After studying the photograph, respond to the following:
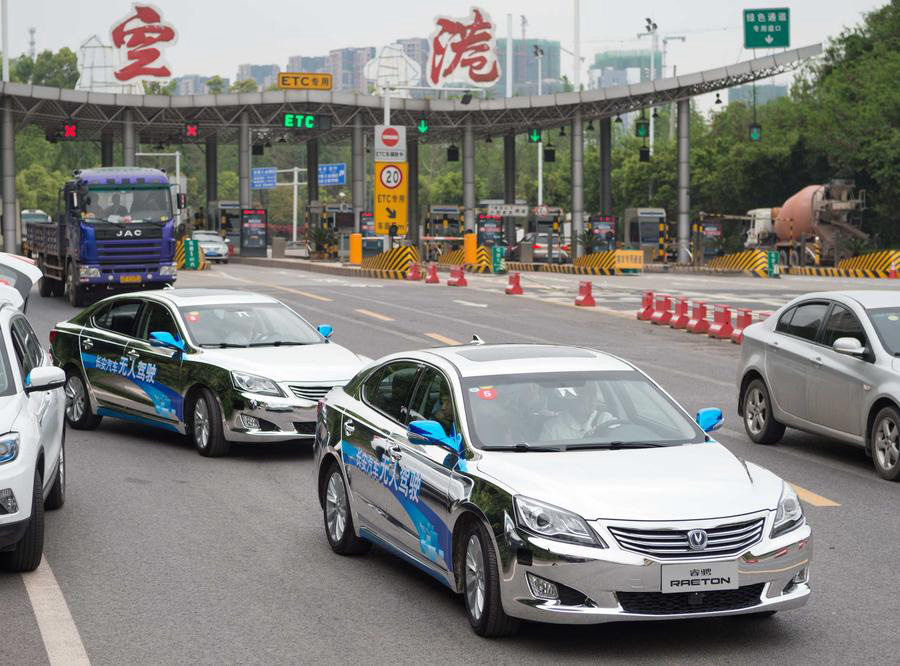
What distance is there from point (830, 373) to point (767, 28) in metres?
51.0

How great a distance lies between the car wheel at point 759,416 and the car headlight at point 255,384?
183 inches

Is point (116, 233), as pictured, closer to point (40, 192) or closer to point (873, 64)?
point (873, 64)

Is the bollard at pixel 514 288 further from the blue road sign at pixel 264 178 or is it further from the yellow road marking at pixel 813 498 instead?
the blue road sign at pixel 264 178

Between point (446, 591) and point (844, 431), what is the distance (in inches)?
220

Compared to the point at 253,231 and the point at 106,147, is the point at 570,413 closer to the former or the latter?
the point at 253,231

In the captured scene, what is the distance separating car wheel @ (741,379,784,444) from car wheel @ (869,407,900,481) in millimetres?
1758

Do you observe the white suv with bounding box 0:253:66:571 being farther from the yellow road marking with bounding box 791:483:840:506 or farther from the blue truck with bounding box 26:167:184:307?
the blue truck with bounding box 26:167:184:307

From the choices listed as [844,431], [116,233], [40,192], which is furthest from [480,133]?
[844,431]

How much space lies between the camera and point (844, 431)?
501 inches

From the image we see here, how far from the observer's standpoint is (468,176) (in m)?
79.5

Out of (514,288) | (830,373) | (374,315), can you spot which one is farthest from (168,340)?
(514,288)

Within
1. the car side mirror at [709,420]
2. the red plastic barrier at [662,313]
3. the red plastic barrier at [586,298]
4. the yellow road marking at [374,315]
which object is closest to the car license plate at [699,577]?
the car side mirror at [709,420]

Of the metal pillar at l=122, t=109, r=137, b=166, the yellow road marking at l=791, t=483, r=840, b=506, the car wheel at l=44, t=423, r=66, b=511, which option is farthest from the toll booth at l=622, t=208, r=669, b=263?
the car wheel at l=44, t=423, r=66, b=511

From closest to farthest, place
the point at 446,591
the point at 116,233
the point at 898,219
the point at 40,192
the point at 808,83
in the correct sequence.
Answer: the point at 446,591 → the point at 116,233 → the point at 898,219 → the point at 808,83 → the point at 40,192
